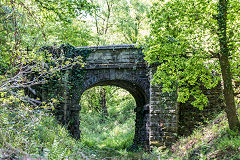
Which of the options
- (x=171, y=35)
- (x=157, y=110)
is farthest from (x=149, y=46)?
(x=157, y=110)

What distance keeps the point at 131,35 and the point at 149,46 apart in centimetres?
1525

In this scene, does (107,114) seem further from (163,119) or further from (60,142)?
(60,142)

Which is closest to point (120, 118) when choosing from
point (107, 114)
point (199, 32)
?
point (107, 114)

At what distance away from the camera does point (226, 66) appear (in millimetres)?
6254

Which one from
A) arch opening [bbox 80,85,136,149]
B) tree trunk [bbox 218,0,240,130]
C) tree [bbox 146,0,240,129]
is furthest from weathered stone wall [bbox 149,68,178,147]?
arch opening [bbox 80,85,136,149]

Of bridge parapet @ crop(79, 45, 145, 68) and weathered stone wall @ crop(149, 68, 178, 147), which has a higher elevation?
bridge parapet @ crop(79, 45, 145, 68)

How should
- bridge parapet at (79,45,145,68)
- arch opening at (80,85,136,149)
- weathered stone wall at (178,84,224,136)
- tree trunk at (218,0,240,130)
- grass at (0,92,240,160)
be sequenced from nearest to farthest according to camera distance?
grass at (0,92,240,160), tree trunk at (218,0,240,130), weathered stone wall at (178,84,224,136), bridge parapet at (79,45,145,68), arch opening at (80,85,136,149)

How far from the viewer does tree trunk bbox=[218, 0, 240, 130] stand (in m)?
6.01

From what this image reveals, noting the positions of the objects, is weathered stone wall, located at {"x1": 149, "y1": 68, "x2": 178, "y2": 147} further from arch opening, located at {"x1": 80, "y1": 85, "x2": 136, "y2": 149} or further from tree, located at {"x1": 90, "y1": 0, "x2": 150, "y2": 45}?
tree, located at {"x1": 90, "y1": 0, "x2": 150, "y2": 45}

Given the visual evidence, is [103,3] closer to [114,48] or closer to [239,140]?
[114,48]

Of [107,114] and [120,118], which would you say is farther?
[107,114]

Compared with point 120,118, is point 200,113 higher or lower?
higher

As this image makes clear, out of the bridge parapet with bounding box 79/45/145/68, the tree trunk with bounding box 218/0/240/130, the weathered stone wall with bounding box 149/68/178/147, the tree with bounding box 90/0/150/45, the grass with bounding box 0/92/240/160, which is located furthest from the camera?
the tree with bounding box 90/0/150/45

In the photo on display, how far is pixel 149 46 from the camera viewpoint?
23.5 feet
